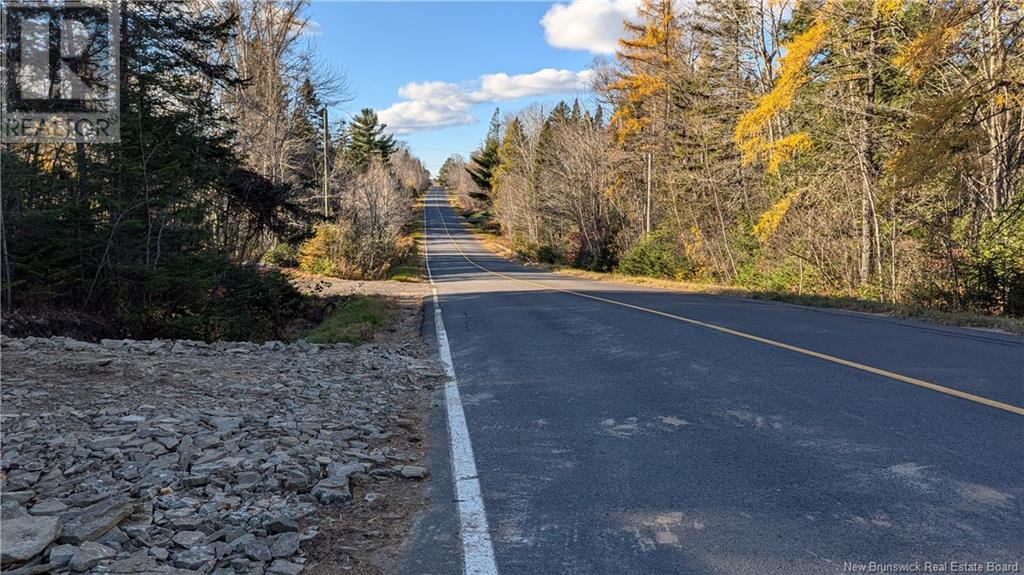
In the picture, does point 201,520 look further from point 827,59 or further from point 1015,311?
point 827,59

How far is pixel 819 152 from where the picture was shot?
69.6 feet

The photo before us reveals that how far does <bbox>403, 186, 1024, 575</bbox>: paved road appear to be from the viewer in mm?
3139

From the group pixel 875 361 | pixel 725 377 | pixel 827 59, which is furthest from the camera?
pixel 827 59

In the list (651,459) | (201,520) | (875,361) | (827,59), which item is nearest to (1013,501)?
(651,459)

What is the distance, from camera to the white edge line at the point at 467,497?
3133 mm

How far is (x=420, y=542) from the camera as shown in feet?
11.2

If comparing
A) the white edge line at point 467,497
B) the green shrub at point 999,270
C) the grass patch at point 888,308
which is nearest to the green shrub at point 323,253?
the grass patch at point 888,308

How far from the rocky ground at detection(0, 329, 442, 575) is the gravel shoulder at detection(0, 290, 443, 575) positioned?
10mm

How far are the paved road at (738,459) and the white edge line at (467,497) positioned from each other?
2.3 inches

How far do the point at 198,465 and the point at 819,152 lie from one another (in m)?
21.9

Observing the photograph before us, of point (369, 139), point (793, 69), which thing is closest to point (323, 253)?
point (793, 69)

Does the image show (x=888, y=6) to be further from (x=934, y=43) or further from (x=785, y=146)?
(x=785, y=146)

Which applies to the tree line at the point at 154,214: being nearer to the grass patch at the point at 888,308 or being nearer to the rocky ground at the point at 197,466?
the rocky ground at the point at 197,466

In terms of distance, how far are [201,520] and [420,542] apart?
1.18 metres
